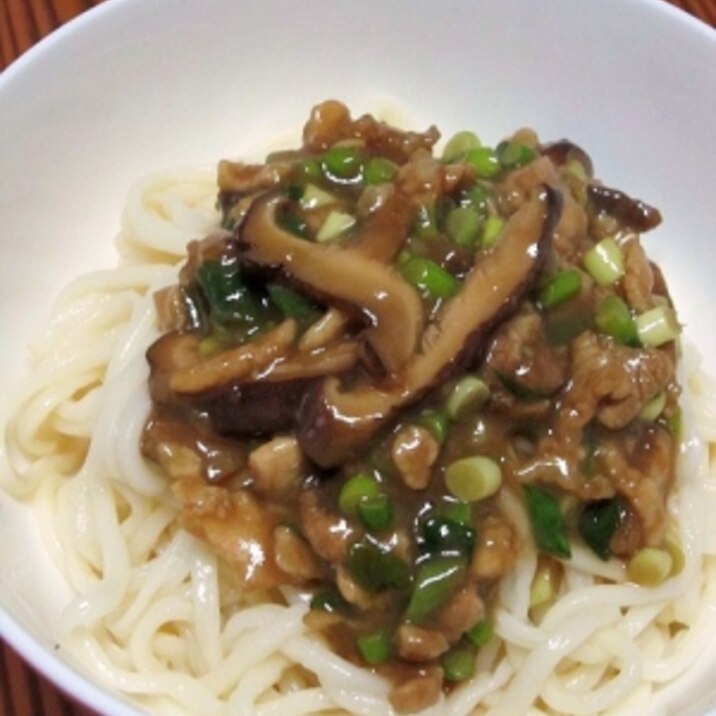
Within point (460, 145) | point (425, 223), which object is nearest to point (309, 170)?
point (425, 223)

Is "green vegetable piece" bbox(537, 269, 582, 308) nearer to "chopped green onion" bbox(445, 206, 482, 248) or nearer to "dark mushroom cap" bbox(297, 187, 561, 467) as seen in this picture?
"dark mushroom cap" bbox(297, 187, 561, 467)

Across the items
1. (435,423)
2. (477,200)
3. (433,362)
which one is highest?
(477,200)

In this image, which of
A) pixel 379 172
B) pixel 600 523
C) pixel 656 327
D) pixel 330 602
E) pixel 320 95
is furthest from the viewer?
pixel 320 95

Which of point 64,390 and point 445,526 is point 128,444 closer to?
point 64,390

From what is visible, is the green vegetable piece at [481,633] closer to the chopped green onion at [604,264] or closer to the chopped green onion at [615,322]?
the chopped green onion at [615,322]

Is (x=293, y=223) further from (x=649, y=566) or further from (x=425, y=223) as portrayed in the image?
(x=649, y=566)

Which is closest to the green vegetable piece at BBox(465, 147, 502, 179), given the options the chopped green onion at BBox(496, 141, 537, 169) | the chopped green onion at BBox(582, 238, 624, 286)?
the chopped green onion at BBox(496, 141, 537, 169)
